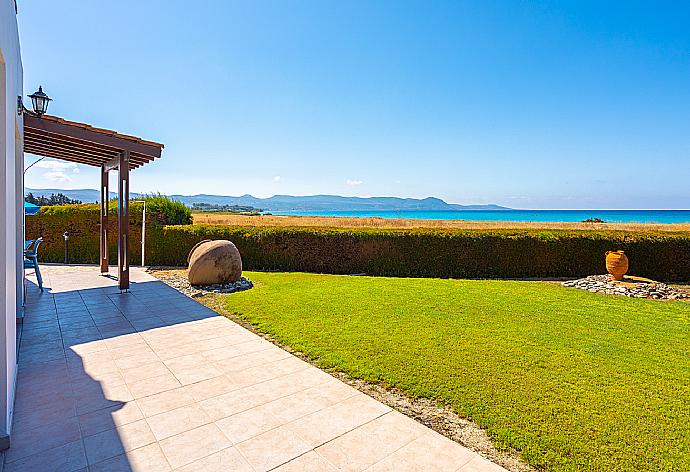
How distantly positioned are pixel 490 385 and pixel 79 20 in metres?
12.1

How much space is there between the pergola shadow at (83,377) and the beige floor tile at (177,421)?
0.08 m

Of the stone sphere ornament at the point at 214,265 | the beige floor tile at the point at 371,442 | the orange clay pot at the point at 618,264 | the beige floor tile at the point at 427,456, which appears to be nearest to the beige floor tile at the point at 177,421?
the beige floor tile at the point at 371,442

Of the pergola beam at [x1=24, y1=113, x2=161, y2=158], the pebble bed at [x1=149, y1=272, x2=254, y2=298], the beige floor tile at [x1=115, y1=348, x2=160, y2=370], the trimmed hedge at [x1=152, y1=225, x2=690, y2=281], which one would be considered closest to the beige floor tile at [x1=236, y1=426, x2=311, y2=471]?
the beige floor tile at [x1=115, y1=348, x2=160, y2=370]

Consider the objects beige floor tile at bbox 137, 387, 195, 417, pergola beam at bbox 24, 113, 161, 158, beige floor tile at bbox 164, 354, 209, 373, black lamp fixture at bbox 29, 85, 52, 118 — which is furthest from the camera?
pergola beam at bbox 24, 113, 161, 158

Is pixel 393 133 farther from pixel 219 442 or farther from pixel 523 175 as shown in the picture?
pixel 219 442

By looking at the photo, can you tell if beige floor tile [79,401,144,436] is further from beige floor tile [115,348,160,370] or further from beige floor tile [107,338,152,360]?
beige floor tile [107,338,152,360]

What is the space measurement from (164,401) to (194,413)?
447 millimetres

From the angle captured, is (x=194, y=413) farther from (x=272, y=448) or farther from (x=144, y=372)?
(x=144, y=372)

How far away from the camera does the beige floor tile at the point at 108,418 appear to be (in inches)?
125

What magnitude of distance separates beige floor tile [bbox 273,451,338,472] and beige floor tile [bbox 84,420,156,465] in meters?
1.19

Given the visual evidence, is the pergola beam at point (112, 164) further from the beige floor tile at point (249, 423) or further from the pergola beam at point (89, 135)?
the beige floor tile at point (249, 423)

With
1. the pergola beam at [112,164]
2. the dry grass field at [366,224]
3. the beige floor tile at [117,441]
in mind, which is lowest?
the beige floor tile at [117,441]

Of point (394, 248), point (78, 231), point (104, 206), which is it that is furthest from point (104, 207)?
point (394, 248)

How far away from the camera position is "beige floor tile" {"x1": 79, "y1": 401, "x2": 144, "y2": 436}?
3.17 meters
